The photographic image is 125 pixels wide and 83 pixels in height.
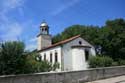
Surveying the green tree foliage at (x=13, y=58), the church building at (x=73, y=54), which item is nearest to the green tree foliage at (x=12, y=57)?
the green tree foliage at (x=13, y=58)

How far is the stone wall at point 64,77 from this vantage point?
1348cm

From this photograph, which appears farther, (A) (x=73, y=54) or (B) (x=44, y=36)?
(B) (x=44, y=36)

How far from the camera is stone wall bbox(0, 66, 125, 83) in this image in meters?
13.5

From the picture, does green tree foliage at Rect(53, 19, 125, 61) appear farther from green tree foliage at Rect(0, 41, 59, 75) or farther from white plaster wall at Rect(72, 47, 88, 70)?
green tree foliage at Rect(0, 41, 59, 75)

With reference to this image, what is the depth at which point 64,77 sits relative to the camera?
15.8 metres

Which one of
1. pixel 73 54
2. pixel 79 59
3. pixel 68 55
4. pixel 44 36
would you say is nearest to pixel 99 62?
pixel 79 59

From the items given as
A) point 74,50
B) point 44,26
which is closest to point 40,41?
point 44,26

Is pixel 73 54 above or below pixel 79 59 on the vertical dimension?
above

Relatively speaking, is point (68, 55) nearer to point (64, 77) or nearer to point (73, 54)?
point (73, 54)

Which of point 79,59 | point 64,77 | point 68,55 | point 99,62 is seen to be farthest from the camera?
point 68,55

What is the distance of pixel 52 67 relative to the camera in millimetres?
27828

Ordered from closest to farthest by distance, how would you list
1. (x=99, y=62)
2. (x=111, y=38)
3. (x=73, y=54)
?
(x=99, y=62), (x=73, y=54), (x=111, y=38)

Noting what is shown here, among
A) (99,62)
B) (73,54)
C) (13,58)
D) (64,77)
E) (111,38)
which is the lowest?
(64,77)

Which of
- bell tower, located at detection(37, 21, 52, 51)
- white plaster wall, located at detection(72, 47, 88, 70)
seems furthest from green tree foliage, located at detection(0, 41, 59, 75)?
bell tower, located at detection(37, 21, 52, 51)
